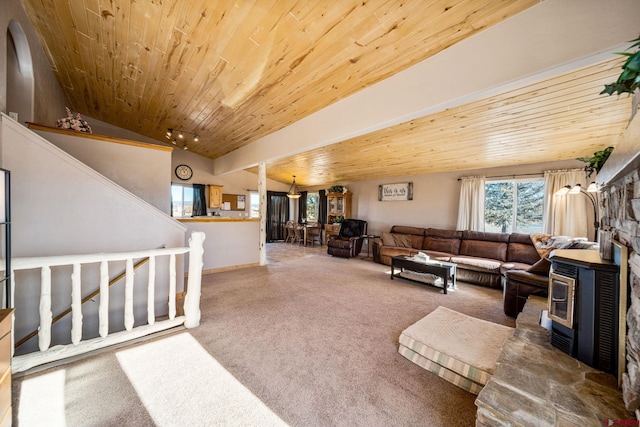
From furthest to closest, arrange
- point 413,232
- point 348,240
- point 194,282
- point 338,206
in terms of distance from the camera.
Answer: point 338,206, point 348,240, point 413,232, point 194,282

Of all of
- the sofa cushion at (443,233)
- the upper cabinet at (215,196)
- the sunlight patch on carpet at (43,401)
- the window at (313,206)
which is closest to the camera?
the sunlight patch on carpet at (43,401)

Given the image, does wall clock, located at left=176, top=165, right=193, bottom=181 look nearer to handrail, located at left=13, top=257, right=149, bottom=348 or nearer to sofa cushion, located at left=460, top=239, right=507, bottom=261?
handrail, located at left=13, top=257, right=149, bottom=348

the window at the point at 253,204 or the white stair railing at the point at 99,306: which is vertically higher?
the window at the point at 253,204

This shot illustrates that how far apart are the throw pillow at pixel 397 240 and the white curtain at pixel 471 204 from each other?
1116 mm

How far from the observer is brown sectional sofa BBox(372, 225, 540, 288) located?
151 inches

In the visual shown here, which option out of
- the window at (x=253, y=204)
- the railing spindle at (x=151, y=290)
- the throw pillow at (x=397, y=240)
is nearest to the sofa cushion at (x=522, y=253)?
the throw pillow at (x=397, y=240)

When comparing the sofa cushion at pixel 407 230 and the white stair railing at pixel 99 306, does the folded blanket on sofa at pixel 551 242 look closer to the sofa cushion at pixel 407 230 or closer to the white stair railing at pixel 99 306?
the sofa cushion at pixel 407 230

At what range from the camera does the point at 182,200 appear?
6.75 meters

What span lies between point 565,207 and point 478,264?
1.73 meters

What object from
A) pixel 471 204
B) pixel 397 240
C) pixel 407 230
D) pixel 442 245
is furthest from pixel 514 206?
pixel 397 240

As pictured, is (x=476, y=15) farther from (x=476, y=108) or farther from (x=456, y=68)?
(x=476, y=108)

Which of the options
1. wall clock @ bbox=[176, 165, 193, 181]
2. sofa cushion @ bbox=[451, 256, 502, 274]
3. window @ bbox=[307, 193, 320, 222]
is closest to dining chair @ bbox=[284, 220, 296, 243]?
window @ bbox=[307, 193, 320, 222]

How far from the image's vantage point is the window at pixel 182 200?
6.58m

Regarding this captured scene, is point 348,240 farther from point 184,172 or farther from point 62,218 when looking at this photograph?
point 184,172
